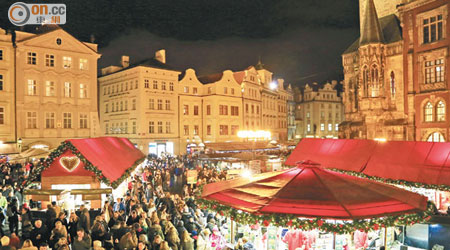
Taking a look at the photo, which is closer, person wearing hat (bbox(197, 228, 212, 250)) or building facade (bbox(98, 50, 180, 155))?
person wearing hat (bbox(197, 228, 212, 250))

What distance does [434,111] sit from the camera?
25.8m

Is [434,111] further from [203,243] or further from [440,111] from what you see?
[203,243]

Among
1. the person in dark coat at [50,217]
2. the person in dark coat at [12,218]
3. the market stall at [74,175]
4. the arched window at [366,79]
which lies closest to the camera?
the person in dark coat at [50,217]

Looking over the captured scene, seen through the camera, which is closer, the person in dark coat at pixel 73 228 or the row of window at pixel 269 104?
the person in dark coat at pixel 73 228

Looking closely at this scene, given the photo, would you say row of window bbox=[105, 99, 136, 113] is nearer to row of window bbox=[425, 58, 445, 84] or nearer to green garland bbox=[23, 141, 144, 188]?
green garland bbox=[23, 141, 144, 188]

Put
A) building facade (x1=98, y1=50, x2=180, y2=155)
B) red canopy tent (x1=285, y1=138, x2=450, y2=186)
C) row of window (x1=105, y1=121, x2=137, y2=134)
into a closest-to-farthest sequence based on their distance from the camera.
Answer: red canopy tent (x1=285, y1=138, x2=450, y2=186), building facade (x1=98, y1=50, x2=180, y2=155), row of window (x1=105, y1=121, x2=137, y2=134)

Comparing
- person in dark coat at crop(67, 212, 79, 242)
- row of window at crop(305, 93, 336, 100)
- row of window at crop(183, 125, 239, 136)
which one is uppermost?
row of window at crop(305, 93, 336, 100)

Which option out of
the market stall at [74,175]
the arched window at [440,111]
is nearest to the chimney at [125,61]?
the market stall at [74,175]

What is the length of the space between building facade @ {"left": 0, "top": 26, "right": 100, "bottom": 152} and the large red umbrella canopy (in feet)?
88.4

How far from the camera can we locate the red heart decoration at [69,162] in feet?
44.4

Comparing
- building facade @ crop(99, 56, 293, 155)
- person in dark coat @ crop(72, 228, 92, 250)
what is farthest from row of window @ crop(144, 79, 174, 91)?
person in dark coat @ crop(72, 228, 92, 250)

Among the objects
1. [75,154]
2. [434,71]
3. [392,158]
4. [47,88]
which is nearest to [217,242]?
[75,154]

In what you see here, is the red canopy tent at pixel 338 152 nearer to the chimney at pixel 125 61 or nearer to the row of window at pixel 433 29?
the row of window at pixel 433 29

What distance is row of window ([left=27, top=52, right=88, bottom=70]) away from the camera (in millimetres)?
30531
